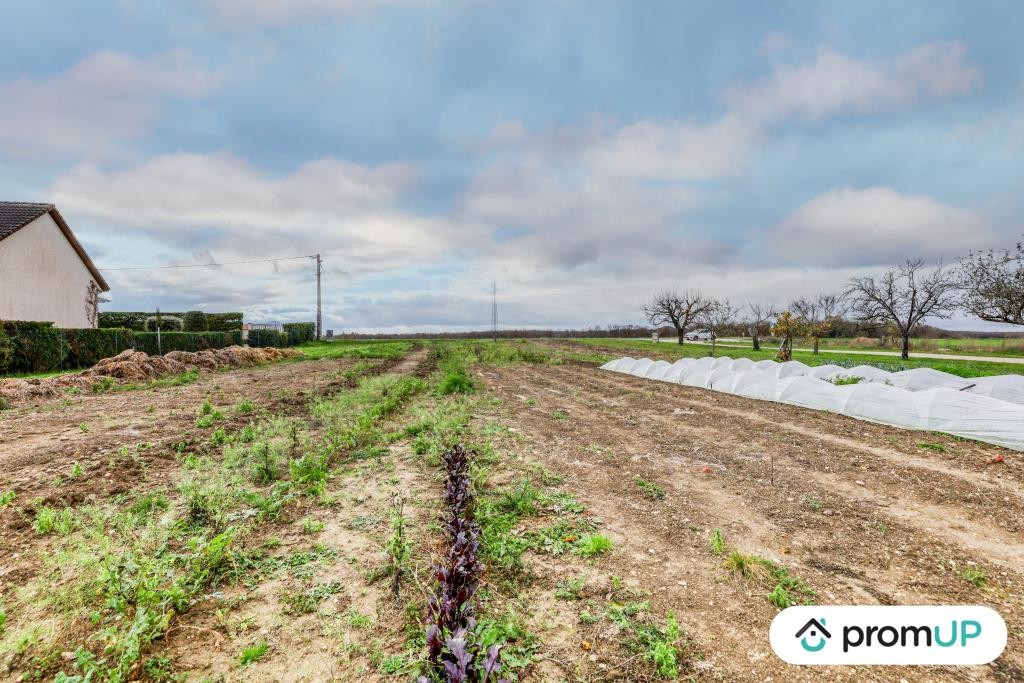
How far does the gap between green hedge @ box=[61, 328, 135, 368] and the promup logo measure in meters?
24.5

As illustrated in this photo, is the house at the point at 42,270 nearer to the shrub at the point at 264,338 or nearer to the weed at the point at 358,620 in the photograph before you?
the shrub at the point at 264,338

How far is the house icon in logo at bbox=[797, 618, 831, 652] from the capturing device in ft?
9.96

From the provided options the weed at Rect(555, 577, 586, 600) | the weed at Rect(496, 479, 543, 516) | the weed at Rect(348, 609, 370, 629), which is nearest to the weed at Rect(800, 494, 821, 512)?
the weed at Rect(496, 479, 543, 516)

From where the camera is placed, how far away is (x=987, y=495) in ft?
18.6

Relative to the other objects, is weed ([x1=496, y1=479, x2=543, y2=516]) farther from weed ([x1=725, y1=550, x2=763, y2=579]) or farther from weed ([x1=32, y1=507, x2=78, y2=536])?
weed ([x1=32, y1=507, x2=78, y2=536])

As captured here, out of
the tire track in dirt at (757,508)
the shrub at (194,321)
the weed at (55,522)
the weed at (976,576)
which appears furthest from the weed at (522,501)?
the shrub at (194,321)

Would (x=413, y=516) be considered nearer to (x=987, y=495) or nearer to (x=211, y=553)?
(x=211, y=553)

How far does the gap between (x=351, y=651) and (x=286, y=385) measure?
43.0ft

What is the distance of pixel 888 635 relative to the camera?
10.4 ft

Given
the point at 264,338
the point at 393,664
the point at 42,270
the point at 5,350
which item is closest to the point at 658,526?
the point at 393,664

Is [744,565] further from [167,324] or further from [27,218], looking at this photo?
[167,324]

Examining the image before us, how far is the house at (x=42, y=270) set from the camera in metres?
21.4

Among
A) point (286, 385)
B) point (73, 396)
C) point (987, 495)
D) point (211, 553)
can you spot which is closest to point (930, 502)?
point (987, 495)

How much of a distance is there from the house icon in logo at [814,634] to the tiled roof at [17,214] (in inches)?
→ 1256
